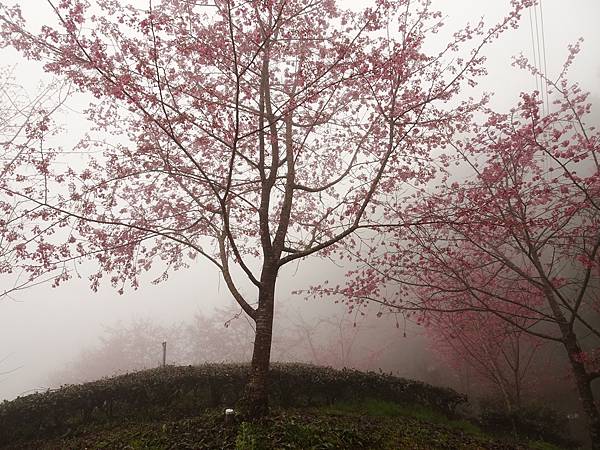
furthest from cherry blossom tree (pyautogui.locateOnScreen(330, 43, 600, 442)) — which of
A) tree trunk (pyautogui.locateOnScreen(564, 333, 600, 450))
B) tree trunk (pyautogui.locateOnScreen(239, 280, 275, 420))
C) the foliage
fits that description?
the foliage

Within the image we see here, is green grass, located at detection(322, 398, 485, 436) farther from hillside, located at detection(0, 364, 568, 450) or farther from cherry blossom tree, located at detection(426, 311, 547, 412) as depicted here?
cherry blossom tree, located at detection(426, 311, 547, 412)

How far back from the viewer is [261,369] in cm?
561

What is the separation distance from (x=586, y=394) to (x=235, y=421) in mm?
6764

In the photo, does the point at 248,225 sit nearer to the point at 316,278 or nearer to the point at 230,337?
the point at 230,337

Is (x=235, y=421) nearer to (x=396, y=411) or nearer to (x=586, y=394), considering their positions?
(x=396, y=411)

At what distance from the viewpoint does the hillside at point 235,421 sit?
509 centimetres

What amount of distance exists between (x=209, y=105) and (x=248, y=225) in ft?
14.0

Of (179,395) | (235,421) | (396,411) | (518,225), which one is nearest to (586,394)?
(396,411)

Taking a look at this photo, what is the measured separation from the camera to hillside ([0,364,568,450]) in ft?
16.7

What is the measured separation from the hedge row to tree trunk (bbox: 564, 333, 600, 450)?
2.97 m

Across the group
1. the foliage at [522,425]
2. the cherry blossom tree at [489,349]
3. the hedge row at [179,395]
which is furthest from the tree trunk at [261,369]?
the foliage at [522,425]

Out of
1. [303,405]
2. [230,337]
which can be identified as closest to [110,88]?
[303,405]

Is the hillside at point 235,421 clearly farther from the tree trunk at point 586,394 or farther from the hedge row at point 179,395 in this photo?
the tree trunk at point 586,394

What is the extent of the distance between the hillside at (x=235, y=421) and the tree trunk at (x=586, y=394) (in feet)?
3.70
